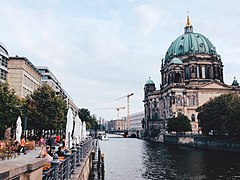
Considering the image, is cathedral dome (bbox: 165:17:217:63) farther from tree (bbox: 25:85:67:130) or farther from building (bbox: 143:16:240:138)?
tree (bbox: 25:85:67:130)

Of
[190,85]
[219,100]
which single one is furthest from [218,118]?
[190,85]

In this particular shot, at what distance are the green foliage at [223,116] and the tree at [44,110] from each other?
121 feet

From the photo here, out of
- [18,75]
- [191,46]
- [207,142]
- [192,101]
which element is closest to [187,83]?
[192,101]

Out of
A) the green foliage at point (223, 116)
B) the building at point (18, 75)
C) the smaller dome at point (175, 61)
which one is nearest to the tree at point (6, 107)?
the building at point (18, 75)

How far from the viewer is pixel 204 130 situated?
77.1 metres

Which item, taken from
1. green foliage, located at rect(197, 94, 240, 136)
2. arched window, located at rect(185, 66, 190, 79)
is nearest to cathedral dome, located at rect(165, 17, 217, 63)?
arched window, located at rect(185, 66, 190, 79)

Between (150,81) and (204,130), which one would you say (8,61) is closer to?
(204,130)

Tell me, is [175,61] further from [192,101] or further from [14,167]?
[14,167]

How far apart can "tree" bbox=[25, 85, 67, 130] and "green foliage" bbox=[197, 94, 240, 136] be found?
37.0m

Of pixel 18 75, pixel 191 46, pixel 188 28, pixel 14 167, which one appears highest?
pixel 188 28

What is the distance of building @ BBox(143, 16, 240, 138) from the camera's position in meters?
125

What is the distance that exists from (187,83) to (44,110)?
98437 millimetres

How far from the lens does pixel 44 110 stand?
4697 cm

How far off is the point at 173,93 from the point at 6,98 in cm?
9426
